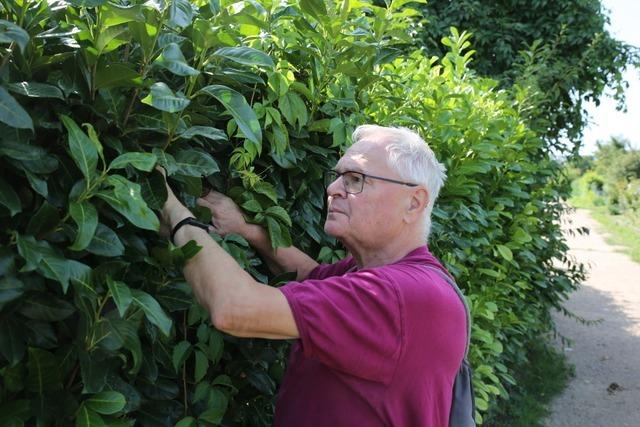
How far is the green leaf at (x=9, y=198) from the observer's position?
1.38 meters

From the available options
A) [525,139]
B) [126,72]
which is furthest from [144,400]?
[525,139]

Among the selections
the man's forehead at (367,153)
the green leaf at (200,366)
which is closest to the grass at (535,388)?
the man's forehead at (367,153)

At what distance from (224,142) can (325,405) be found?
2.66 ft

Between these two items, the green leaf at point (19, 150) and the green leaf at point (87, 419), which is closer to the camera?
the green leaf at point (19, 150)

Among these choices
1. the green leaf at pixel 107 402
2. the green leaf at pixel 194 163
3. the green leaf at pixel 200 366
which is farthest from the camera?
the green leaf at pixel 200 366

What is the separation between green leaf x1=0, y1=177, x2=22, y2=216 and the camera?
1.38 meters

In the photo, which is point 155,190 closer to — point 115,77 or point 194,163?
point 194,163

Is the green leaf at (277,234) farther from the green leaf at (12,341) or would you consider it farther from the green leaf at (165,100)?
the green leaf at (12,341)

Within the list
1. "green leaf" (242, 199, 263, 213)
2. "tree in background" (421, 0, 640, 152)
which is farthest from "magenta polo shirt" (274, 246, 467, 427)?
"tree in background" (421, 0, 640, 152)

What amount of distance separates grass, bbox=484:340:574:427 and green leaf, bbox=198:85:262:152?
4.60 meters

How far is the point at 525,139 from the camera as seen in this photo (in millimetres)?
5074

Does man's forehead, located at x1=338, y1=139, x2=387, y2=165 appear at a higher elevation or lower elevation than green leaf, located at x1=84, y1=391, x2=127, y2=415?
higher

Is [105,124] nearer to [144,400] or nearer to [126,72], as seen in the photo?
[126,72]

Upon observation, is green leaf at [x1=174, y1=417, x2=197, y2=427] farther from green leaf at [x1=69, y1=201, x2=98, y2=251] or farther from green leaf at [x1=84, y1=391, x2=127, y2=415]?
green leaf at [x1=69, y1=201, x2=98, y2=251]
